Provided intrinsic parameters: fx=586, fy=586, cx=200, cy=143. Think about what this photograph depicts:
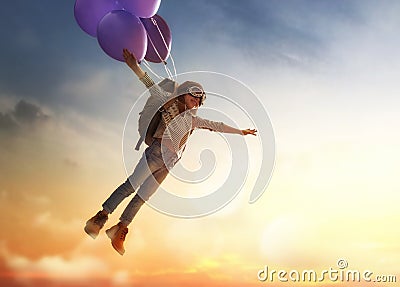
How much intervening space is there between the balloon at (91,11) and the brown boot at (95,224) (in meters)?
1.24

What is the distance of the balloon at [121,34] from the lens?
3721 mm

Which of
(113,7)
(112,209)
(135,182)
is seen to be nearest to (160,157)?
(135,182)

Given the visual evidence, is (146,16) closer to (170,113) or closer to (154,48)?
(154,48)

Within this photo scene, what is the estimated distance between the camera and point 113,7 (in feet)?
12.6

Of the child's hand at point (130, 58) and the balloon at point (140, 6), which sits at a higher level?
the balloon at point (140, 6)

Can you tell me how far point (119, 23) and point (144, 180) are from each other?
1048 millimetres

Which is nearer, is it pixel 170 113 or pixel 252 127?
pixel 170 113

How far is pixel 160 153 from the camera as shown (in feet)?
12.8

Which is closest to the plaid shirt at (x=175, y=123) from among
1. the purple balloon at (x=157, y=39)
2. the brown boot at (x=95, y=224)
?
the purple balloon at (x=157, y=39)

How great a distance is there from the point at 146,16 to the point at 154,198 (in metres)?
1.21

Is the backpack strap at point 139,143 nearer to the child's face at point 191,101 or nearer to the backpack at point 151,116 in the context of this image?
the backpack at point 151,116

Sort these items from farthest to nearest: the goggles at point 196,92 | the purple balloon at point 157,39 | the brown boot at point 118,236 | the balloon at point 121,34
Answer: the purple balloon at point 157,39 < the brown boot at point 118,236 < the goggles at point 196,92 < the balloon at point 121,34

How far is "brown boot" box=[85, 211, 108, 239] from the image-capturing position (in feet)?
12.7

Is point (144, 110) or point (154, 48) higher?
point (154, 48)
